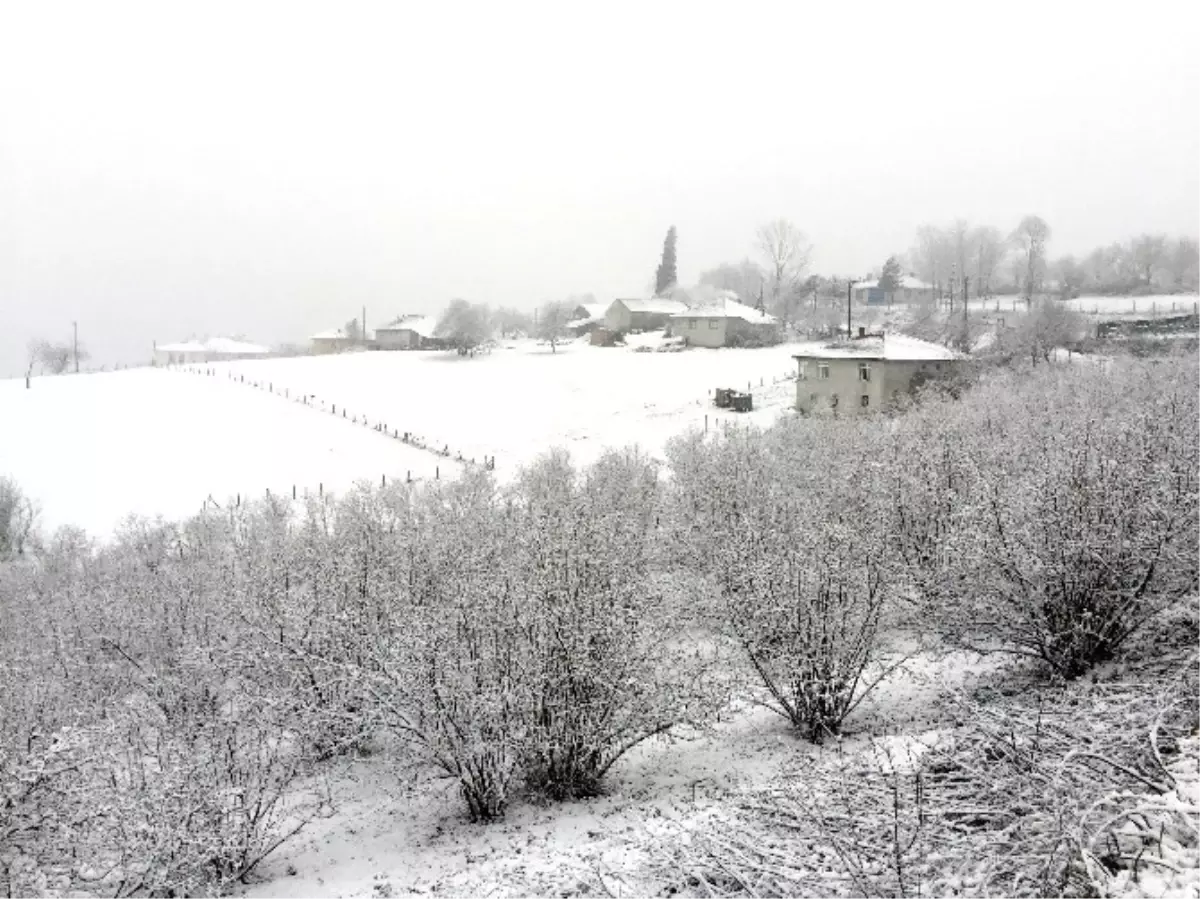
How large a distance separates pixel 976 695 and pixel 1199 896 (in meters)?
9.83

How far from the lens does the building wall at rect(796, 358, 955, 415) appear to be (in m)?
49.4

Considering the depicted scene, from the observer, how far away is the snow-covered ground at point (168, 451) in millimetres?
44688

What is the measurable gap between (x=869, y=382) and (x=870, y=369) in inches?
30.4

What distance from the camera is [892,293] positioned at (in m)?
108

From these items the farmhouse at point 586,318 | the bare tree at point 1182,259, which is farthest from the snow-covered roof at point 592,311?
the bare tree at point 1182,259

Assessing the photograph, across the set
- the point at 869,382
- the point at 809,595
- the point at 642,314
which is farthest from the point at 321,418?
the point at 809,595

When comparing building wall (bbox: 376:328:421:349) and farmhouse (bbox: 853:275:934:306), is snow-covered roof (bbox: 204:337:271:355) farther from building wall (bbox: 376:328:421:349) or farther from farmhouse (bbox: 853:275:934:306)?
farmhouse (bbox: 853:275:934:306)

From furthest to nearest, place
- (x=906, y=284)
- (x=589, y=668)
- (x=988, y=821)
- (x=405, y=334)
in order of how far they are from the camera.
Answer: (x=906, y=284) < (x=405, y=334) < (x=589, y=668) < (x=988, y=821)

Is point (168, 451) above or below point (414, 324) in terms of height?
below

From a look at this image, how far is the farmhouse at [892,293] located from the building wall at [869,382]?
194 feet

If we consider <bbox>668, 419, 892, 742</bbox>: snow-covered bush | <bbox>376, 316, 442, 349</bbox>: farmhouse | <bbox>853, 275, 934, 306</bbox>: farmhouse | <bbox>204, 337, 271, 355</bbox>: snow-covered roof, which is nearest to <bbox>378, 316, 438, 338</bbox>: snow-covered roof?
<bbox>376, 316, 442, 349</bbox>: farmhouse


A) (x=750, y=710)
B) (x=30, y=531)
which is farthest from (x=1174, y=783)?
(x=30, y=531)

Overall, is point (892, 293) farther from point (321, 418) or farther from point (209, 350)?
point (209, 350)

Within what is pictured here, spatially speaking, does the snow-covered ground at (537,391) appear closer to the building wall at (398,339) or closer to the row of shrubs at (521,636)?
the building wall at (398,339)
